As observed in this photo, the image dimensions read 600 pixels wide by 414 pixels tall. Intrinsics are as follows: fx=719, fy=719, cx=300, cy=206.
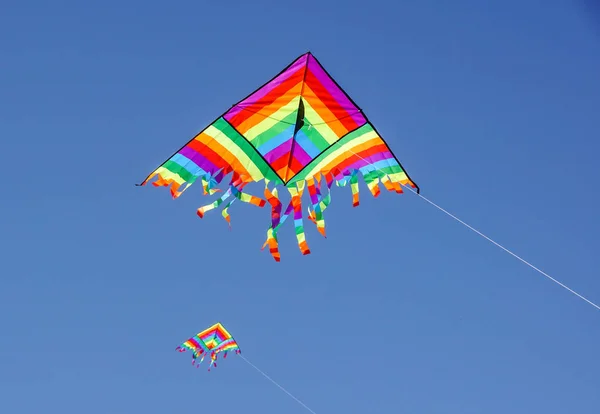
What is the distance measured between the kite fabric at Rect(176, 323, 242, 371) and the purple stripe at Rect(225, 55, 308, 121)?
7.10 metres

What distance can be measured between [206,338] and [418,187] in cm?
726

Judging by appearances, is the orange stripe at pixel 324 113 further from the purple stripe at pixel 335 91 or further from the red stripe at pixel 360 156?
the red stripe at pixel 360 156

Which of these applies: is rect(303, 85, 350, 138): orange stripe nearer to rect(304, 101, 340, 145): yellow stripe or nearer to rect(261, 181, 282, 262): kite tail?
rect(304, 101, 340, 145): yellow stripe

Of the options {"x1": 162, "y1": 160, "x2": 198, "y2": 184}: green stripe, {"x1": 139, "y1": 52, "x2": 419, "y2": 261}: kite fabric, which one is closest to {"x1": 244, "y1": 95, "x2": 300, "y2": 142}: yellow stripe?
{"x1": 139, "y1": 52, "x2": 419, "y2": 261}: kite fabric

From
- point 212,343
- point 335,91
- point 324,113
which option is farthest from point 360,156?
point 212,343

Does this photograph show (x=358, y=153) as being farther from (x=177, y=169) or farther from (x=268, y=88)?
(x=177, y=169)

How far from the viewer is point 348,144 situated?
7574mm

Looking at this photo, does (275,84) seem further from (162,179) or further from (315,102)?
(162,179)

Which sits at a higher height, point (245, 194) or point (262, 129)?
point (262, 129)

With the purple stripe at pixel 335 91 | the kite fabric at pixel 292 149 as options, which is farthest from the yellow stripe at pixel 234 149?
the purple stripe at pixel 335 91

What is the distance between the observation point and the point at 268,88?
280 inches

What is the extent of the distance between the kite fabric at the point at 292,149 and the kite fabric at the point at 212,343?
6582 mm

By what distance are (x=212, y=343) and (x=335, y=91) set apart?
Result: 7826 mm

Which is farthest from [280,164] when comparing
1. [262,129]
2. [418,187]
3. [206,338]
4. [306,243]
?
[206,338]
